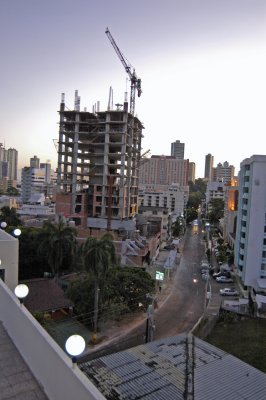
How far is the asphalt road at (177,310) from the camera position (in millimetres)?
25828

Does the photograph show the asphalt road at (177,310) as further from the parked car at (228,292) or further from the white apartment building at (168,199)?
the white apartment building at (168,199)

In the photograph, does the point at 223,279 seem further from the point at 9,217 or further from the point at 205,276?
the point at 9,217

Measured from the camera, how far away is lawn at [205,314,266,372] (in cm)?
2465

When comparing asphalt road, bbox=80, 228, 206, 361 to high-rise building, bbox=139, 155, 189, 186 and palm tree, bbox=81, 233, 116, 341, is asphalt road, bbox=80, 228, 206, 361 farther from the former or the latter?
high-rise building, bbox=139, 155, 189, 186

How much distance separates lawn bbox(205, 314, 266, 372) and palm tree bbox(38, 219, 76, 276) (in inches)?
671

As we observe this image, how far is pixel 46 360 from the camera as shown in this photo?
529 centimetres

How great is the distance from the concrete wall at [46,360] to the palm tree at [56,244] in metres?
27.2

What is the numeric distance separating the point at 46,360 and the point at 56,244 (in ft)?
96.3

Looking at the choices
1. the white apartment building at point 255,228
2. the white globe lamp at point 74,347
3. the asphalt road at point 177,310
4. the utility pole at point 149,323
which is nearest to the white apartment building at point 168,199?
the asphalt road at point 177,310

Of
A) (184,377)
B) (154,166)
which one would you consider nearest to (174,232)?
(184,377)

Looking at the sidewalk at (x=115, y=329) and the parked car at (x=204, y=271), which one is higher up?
the parked car at (x=204, y=271)

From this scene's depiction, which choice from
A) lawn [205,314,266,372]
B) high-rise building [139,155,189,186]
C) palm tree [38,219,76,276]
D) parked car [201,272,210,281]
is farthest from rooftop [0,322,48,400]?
high-rise building [139,155,189,186]

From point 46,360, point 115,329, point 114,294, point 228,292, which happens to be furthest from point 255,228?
point 46,360

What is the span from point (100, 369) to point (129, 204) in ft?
186
